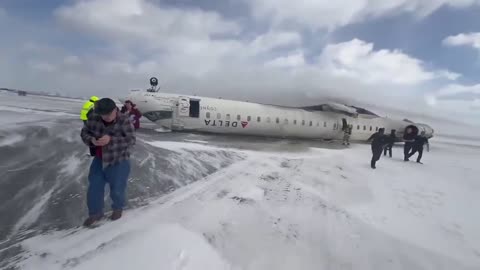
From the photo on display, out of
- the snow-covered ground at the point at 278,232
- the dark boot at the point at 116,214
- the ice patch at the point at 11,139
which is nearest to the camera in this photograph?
Result: the snow-covered ground at the point at 278,232

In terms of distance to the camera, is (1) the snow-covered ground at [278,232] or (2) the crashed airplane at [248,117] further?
(2) the crashed airplane at [248,117]

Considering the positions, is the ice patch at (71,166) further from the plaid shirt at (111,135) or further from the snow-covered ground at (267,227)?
the plaid shirt at (111,135)

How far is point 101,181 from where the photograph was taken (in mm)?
4023

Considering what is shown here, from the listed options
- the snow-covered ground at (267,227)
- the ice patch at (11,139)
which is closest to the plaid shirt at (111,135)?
the snow-covered ground at (267,227)

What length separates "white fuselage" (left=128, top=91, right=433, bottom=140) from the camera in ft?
56.9

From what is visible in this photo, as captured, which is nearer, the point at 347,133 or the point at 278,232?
the point at 278,232

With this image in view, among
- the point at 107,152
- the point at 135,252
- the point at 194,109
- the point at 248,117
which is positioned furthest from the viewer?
the point at 248,117

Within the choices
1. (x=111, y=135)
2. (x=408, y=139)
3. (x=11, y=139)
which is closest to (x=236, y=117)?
(x=408, y=139)

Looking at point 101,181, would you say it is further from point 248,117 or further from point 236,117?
point 248,117

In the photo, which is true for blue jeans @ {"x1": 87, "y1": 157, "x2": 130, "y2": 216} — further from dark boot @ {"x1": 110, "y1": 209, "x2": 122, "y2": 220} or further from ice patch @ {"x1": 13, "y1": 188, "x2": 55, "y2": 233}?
ice patch @ {"x1": 13, "y1": 188, "x2": 55, "y2": 233}

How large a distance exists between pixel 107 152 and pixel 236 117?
14.3m

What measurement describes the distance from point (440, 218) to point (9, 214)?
7.50 m

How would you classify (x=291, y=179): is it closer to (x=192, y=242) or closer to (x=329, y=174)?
(x=329, y=174)

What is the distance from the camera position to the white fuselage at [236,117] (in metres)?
17.3
